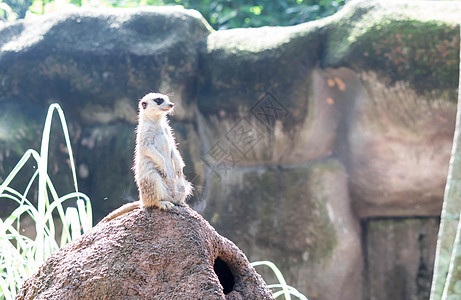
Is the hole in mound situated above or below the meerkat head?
below

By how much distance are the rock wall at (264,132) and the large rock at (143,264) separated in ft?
8.35

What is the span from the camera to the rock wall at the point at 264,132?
14.9 ft

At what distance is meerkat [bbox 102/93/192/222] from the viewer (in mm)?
2082

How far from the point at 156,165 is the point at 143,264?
1.64 ft

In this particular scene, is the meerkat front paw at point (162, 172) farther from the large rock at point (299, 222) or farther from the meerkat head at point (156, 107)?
the large rock at point (299, 222)

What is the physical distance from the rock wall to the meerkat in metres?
2.20

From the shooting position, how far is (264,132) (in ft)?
15.5

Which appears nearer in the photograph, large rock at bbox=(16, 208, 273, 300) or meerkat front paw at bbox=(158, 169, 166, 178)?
large rock at bbox=(16, 208, 273, 300)

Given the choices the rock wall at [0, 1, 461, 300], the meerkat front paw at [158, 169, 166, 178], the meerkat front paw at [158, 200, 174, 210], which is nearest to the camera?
the meerkat front paw at [158, 200, 174, 210]

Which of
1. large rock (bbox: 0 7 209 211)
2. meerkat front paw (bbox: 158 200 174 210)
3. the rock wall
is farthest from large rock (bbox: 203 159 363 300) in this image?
meerkat front paw (bbox: 158 200 174 210)

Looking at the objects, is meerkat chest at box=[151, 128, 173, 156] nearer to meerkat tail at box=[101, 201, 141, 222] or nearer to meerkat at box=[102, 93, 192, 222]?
meerkat at box=[102, 93, 192, 222]

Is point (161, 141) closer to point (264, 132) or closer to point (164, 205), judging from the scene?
point (164, 205)

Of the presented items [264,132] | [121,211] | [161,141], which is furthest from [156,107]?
[264,132]

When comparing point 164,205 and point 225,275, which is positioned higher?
point 164,205
